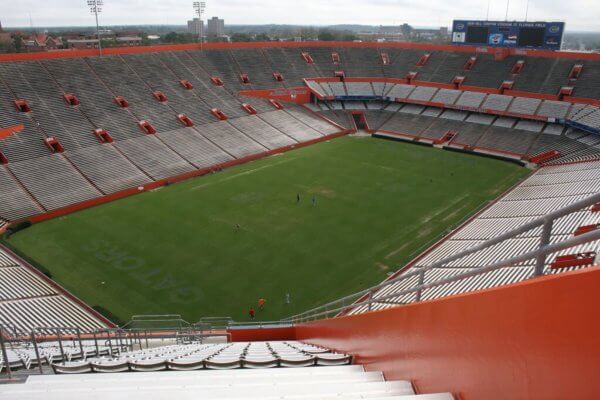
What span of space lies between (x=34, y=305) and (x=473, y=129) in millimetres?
41825

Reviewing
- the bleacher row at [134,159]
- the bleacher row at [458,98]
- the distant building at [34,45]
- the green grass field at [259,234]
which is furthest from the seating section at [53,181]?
the distant building at [34,45]

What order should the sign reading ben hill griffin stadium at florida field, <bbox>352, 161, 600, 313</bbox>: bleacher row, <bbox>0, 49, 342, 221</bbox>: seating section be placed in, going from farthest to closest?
the sign reading ben hill griffin stadium at florida field
<bbox>0, 49, 342, 221</bbox>: seating section
<bbox>352, 161, 600, 313</bbox>: bleacher row

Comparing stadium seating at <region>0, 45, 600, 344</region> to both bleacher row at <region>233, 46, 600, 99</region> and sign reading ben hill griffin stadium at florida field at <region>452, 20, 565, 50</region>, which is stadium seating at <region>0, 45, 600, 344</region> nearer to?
bleacher row at <region>233, 46, 600, 99</region>

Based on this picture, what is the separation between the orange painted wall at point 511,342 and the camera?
221 centimetres

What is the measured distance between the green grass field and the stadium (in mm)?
157

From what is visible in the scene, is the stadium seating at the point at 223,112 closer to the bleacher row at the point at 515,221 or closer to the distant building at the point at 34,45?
the bleacher row at the point at 515,221

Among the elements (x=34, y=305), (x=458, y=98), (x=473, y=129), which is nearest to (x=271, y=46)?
(x=458, y=98)

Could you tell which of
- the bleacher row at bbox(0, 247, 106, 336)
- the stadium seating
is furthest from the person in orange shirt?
the stadium seating

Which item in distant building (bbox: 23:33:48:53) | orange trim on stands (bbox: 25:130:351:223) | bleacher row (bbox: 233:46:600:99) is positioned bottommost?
orange trim on stands (bbox: 25:130:351:223)

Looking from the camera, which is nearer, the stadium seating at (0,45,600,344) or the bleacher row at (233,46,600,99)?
the stadium seating at (0,45,600,344)

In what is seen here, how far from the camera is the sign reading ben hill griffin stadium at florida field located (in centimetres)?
4944

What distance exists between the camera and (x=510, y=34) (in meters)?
51.8

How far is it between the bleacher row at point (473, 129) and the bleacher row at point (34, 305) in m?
36.5

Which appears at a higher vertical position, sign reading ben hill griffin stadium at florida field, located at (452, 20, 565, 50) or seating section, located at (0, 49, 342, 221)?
sign reading ben hill griffin stadium at florida field, located at (452, 20, 565, 50)
